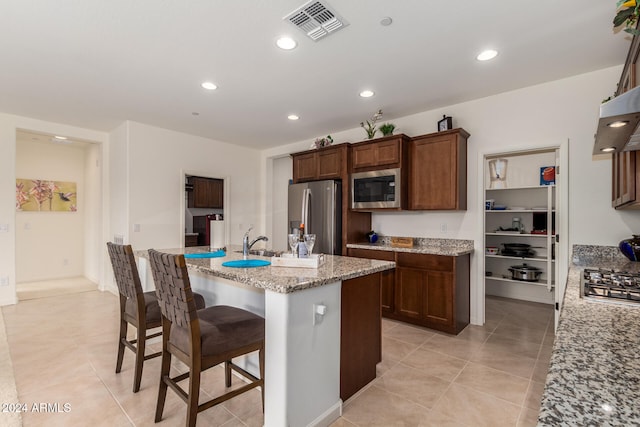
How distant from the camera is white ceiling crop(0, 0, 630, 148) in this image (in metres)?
2.09

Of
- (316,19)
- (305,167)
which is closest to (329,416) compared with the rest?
(316,19)

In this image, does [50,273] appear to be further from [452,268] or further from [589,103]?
[589,103]

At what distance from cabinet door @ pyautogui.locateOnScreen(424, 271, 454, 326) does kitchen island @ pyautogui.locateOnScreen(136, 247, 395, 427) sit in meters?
1.24

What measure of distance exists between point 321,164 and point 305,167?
34 centimetres

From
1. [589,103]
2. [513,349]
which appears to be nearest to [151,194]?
[513,349]

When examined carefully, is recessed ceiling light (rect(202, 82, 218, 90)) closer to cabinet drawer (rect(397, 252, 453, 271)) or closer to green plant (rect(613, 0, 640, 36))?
cabinet drawer (rect(397, 252, 453, 271))

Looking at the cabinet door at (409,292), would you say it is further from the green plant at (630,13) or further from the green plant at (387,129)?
the green plant at (630,13)

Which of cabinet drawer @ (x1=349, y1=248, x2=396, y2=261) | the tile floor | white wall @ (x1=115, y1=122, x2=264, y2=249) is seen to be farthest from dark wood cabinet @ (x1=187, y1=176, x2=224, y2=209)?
cabinet drawer @ (x1=349, y1=248, x2=396, y2=261)

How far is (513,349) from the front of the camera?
2906 millimetres

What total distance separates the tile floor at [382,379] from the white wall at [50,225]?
2693 mm

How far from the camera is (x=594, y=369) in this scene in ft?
2.47

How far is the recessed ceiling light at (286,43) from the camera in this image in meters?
2.41

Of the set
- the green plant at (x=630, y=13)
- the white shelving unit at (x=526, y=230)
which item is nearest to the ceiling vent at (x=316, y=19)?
the green plant at (x=630, y=13)

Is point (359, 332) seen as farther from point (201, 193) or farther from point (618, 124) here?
point (201, 193)
